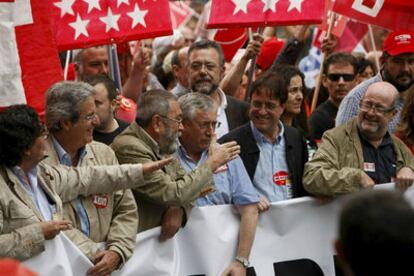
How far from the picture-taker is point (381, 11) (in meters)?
9.12

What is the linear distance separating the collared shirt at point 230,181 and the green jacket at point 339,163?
46 centimetres

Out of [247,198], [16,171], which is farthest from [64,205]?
[247,198]

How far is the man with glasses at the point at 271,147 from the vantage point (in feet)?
23.7

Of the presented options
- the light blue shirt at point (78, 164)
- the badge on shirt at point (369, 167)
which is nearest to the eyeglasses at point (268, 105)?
the badge on shirt at point (369, 167)

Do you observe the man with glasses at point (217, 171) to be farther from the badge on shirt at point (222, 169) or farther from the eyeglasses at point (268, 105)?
the eyeglasses at point (268, 105)

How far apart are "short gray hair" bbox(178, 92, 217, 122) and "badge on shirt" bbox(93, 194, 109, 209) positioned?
909 millimetres

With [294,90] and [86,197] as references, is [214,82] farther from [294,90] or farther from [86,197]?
[86,197]

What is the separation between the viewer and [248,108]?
8.26 metres

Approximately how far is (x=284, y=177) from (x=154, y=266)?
1171 millimetres

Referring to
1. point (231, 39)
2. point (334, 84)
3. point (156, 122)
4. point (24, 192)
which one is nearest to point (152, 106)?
point (156, 122)

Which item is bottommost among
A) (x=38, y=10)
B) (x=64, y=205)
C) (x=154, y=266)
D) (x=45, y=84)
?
(x=154, y=266)

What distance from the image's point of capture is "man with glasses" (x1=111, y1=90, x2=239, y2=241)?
643 cm

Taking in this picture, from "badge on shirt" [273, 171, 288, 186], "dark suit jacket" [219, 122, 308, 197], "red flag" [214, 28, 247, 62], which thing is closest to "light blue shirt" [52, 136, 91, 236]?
"dark suit jacket" [219, 122, 308, 197]

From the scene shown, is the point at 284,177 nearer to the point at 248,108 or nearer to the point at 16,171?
the point at 248,108
